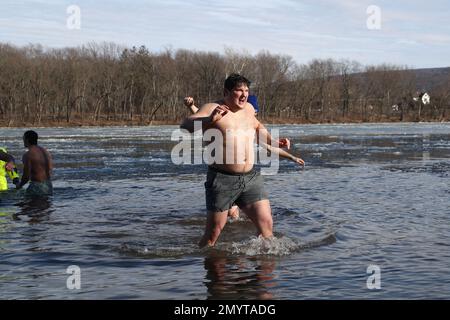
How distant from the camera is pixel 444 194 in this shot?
13055mm

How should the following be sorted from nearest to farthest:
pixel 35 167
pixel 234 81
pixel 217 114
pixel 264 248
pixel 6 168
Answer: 1. pixel 217 114
2. pixel 234 81
3. pixel 264 248
4. pixel 35 167
5. pixel 6 168

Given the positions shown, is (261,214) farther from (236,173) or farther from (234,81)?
(234,81)

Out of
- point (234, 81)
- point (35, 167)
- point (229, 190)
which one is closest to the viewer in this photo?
point (234, 81)

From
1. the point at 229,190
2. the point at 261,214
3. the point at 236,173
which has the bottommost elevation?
the point at 261,214

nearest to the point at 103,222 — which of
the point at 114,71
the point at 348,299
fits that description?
the point at 348,299

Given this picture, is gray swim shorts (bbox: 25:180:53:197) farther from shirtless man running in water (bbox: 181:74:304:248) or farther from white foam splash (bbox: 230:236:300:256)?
shirtless man running in water (bbox: 181:74:304:248)

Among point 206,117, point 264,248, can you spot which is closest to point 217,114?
point 206,117

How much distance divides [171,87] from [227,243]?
87288mm

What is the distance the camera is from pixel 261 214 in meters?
7.14

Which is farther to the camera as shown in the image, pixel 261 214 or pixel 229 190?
pixel 261 214

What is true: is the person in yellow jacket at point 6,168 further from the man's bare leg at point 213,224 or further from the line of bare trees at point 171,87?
the line of bare trees at point 171,87

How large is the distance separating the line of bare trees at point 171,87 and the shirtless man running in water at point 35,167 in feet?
221

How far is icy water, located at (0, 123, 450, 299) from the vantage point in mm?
6121

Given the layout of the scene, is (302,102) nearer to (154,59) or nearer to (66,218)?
(154,59)
